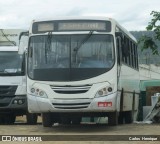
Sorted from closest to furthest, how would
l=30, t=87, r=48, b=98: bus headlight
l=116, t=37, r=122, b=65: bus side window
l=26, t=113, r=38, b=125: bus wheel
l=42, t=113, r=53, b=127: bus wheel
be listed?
l=30, t=87, r=48, b=98: bus headlight, l=116, t=37, r=122, b=65: bus side window, l=42, t=113, r=53, b=127: bus wheel, l=26, t=113, r=38, b=125: bus wheel

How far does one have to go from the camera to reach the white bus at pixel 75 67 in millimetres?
15500

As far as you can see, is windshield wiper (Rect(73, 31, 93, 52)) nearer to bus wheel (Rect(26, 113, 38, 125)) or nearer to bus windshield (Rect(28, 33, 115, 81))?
bus windshield (Rect(28, 33, 115, 81))

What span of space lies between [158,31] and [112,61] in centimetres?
620

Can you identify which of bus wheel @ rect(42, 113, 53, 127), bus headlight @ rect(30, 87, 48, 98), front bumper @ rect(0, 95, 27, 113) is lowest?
bus wheel @ rect(42, 113, 53, 127)

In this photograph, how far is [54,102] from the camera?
1553 cm

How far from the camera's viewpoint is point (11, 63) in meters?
19.9

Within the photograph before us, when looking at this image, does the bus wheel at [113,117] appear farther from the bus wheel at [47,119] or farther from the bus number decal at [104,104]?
the bus wheel at [47,119]

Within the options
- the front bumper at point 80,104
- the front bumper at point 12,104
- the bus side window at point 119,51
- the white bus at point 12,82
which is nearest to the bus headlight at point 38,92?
the front bumper at point 80,104

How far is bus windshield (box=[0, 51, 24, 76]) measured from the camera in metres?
19.5

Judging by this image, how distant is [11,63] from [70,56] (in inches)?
180

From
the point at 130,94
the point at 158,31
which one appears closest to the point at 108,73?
the point at 130,94

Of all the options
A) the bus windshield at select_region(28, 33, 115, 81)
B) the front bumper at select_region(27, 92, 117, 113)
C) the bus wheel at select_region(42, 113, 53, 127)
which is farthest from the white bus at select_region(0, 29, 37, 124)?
the front bumper at select_region(27, 92, 117, 113)

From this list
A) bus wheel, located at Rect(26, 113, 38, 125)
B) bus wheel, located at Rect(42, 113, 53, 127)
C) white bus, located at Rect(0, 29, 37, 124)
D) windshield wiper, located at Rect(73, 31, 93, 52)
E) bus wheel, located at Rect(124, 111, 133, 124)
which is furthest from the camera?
bus wheel, located at Rect(26, 113, 38, 125)

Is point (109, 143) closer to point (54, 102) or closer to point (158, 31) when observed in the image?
point (54, 102)
